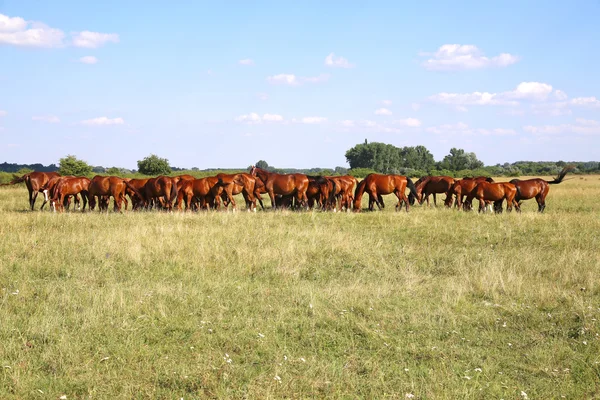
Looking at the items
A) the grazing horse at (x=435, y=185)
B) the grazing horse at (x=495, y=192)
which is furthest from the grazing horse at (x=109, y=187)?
the grazing horse at (x=495, y=192)

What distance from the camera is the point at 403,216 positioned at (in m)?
18.1

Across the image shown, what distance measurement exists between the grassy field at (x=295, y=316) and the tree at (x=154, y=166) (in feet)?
137

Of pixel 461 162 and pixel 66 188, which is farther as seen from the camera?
pixel 461 162

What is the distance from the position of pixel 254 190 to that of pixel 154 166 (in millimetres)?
34732

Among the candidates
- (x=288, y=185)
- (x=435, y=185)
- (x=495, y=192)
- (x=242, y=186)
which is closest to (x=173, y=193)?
(x=242, y=186)

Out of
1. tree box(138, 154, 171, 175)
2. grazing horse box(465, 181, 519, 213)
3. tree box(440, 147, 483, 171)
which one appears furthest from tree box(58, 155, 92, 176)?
tree box(440, 147, 483, 171)

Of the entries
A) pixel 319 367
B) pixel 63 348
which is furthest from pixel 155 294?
pixel 319 367

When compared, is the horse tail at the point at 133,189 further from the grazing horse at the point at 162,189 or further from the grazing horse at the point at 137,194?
the grazing horse at the point at 162,189

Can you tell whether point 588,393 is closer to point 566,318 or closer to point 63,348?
point 566,318

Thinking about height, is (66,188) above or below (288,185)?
→ below

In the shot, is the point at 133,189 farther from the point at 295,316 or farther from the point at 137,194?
the point at 295,316

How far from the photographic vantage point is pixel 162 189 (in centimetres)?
2117

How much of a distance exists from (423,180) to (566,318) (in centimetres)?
1863

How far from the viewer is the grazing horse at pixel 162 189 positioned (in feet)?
68.5
